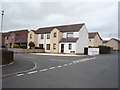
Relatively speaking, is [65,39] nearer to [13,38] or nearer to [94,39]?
[94,39]

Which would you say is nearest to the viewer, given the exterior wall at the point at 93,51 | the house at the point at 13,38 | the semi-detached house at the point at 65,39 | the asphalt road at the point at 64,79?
the asphalt road at the point at 64,79

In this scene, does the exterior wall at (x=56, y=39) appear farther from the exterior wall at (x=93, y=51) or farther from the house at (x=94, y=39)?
the house at (x=94, y=39)

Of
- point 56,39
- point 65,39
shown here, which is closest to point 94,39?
point 65,39

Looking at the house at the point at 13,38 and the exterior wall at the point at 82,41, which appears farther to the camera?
the house at the point at 13,38

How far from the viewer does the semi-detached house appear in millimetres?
34781

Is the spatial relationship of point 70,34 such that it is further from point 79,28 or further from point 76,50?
point 76,50

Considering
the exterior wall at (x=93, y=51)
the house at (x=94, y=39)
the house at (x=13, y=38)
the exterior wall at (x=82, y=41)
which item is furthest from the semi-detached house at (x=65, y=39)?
the house at (x=94, y=39)

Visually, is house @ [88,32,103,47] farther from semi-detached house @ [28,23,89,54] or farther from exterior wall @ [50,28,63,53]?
exterior wall @ [50,28,63,53]

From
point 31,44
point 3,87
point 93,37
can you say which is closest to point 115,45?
point 93,37

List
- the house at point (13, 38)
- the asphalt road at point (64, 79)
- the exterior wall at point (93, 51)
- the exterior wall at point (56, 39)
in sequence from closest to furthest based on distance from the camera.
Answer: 1. the asphalt road at point (64, 79)
2. the exterior wall at point (93, 51)
3. the exterior wall at point (56, 39)
4. the house at point (13, 38)

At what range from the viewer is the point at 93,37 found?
177 feet

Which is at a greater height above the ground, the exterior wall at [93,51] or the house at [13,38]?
the house at [13,38]

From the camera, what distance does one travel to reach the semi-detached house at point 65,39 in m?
34.8

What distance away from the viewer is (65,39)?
3725cm
